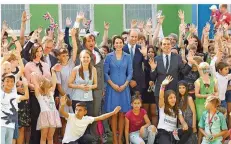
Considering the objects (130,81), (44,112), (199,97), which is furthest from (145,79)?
(44,112)

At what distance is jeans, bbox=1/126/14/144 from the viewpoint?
7570 mm

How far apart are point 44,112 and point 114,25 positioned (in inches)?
248

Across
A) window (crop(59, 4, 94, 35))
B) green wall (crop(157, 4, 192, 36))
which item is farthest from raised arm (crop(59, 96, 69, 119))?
green wall (crop(157, 4, 192, 36))

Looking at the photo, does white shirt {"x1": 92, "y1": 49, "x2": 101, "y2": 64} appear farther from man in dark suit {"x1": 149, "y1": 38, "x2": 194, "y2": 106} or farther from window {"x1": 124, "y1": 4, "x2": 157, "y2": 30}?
window {"x1": 124, "y1": 4, "x2": 157, "y2": 30}

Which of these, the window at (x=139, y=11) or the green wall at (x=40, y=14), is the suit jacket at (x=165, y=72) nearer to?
the green wall at (x=40, y=14)

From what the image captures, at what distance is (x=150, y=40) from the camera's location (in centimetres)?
1013

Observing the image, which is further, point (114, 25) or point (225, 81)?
point (114, 25)

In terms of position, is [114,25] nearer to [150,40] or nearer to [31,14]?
[31,14]

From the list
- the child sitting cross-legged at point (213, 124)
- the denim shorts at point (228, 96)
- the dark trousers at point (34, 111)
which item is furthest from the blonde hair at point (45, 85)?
the denim shorts at point (228, 96)

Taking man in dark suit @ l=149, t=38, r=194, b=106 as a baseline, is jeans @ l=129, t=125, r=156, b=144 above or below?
below

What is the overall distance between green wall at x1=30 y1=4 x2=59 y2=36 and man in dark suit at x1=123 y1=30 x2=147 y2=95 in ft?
15.3

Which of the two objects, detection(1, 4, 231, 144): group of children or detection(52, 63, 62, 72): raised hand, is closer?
detection(1, 4, 231, 144): group of children

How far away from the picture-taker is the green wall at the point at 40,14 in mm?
13453

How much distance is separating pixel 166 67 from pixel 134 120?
3.01 ft
